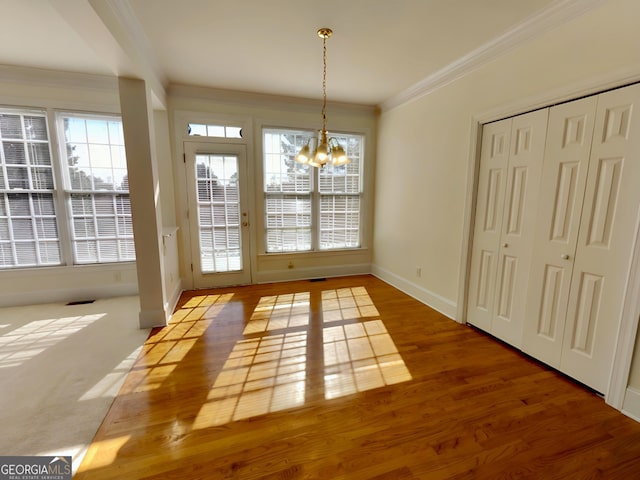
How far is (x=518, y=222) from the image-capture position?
2.58 meters

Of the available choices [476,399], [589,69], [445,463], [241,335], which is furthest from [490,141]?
[241,335]

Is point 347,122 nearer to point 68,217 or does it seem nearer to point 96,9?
point 96,9

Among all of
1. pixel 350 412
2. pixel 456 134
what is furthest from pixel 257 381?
pixel 456 134

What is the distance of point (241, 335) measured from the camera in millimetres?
2914

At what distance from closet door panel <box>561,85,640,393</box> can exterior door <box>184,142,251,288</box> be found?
3854 millimetres

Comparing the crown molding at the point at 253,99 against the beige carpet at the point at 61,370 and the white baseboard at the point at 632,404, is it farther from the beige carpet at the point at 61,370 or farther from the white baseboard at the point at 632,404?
the white baseboard at the point at 632,404

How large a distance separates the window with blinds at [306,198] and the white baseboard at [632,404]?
363 cm

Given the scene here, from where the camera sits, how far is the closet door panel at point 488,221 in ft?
8.88

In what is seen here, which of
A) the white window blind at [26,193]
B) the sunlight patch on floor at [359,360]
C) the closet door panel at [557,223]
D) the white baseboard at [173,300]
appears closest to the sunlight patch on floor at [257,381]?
the sunlight patch on floor at [359,360]

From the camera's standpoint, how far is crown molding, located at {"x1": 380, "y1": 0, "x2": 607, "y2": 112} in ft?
6.66

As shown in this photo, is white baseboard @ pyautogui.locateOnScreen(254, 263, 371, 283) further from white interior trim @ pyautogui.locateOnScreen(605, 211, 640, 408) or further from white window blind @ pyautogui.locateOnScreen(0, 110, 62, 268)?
white interior trim @ pyautogui.locateOnScreen(605, 211, 640, 408)

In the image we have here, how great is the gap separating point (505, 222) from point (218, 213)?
145 inches

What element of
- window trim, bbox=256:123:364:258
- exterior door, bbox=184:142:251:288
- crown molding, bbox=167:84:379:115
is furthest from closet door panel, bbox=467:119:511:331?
exterior door, bbox=184:142:251:288

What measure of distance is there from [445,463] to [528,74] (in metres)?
3.00
